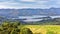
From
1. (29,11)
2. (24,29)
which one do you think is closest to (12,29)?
(24,29)

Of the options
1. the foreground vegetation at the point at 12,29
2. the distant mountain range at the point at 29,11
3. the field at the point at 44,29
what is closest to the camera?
the foreground vegetation at the point at 12,29

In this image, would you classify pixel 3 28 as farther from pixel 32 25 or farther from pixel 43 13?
pixel 43 13

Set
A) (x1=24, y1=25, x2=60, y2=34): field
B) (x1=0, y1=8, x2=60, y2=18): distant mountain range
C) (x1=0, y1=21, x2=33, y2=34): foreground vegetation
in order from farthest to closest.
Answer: (x1=0, y1=8, x2=60, y2=18): distant mountain range, (x1=24, y1=25, x2=60, y2=34): field, (x1=0, y1=21, x2=33, y2=34): foreground vegetation

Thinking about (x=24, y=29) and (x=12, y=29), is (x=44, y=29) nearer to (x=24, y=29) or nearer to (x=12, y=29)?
(x=24, y=29)

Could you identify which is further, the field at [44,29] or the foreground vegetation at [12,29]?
the field at [44,29]

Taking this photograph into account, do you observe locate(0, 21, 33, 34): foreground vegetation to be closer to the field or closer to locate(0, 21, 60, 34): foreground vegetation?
locate(0, 21, 60, 34): foreground vegetation

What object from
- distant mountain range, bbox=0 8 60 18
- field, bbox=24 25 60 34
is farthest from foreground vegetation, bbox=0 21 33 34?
distant mountain range, bbox=0 8 60 18

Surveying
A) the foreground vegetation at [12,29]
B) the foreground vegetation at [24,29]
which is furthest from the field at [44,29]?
the foreground vegetation at [12,29]

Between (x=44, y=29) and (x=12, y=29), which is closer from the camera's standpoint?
(x=12, y=29)

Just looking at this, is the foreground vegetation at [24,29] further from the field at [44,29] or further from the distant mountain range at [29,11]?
the distant mountain range at [29,11]

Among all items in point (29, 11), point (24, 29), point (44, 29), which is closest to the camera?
point (24, 29)

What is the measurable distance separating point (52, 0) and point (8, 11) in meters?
1.02

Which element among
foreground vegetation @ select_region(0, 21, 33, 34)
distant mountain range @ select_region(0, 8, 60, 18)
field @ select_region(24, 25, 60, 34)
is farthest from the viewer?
distant mountain range @ select_region(0, 8, 60, 18)

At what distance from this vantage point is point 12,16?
2.90 m
